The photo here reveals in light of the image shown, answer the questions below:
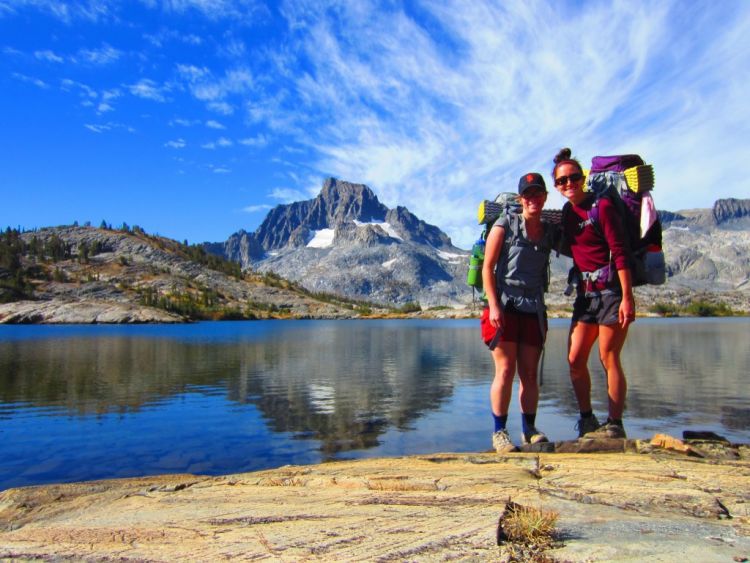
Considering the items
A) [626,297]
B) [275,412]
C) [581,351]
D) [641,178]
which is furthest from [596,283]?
[275,412]

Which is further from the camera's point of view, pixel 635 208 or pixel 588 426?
pixel 588 426

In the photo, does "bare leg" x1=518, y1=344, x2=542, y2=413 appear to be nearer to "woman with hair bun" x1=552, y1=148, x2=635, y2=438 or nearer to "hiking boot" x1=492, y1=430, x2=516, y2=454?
"hiking boot" x1=492, y1=430, x2=516, y2=454

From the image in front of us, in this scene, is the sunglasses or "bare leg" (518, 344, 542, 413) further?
"bare leg" (518, 344, 542, 413)

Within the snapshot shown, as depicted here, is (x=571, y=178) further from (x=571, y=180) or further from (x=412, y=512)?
(x=412, y=512)

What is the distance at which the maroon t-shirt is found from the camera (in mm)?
8469

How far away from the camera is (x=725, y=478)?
21.0 feet

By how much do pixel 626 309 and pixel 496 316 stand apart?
2.10 meters

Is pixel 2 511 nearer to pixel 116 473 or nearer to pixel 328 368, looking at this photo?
pixel 116 473

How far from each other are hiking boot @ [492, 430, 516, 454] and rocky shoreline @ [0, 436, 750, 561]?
53 centimetres

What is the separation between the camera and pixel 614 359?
8.99 meters

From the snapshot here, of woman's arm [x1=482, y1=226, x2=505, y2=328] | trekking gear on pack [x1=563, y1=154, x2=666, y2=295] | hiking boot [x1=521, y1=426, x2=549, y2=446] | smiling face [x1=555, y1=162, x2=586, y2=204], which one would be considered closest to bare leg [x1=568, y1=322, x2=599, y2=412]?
trekking gear on pack [x1=563, y1=154, x2=666, y2=295]

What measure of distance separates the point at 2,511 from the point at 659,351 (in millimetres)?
55865

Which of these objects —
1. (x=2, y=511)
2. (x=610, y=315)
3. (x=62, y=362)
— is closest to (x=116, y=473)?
(x=2, y=511)

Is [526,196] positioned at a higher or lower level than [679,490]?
higher
